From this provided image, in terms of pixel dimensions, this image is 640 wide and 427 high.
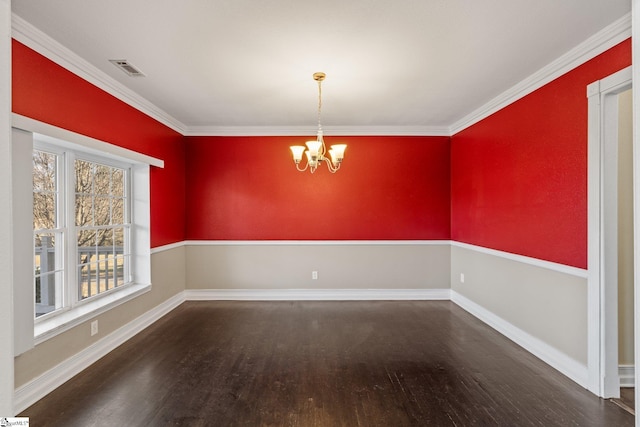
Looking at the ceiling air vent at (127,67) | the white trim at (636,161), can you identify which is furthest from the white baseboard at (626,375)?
the ceiling air vent at (127,67)

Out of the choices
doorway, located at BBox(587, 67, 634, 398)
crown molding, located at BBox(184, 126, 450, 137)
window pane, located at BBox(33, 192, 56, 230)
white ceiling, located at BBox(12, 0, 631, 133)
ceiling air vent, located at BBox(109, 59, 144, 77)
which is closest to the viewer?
white ceiling, located at BBox(12, 0, 631, 133)

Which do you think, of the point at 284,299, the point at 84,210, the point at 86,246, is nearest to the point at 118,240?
the point at 86,246

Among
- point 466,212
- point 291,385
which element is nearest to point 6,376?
point 291,385

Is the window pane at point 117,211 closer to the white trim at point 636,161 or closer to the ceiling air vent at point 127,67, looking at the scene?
the ceiling air vent at point 127,67

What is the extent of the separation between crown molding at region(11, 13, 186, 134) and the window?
2.26 feet

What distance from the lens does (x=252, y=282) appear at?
4.96 m

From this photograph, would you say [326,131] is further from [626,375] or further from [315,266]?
[626,375]

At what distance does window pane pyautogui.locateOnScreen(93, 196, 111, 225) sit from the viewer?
3293 millimetres

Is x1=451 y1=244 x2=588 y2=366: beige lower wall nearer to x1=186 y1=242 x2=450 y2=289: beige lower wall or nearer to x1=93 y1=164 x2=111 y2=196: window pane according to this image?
x1=186 y1=242 x2=450 y2=289: beige lower wall

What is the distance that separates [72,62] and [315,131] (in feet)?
9.86

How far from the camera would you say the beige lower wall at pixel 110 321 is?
90.4 inches

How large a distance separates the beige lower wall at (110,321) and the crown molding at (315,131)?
1.87 meters

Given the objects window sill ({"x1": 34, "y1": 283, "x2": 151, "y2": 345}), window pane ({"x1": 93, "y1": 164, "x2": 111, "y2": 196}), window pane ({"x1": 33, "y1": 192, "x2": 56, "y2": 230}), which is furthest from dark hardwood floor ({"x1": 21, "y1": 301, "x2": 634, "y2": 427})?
window pane ({"x1": 93, "y1": 164, "x2": 111, "y2": 196})

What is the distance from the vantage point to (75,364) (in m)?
2.70
